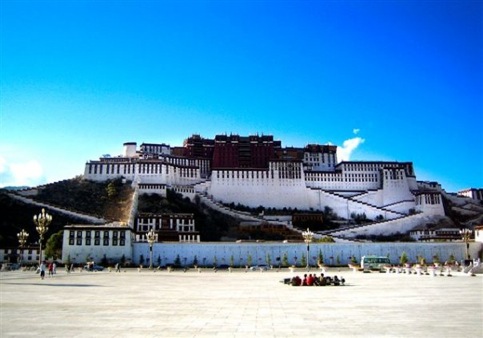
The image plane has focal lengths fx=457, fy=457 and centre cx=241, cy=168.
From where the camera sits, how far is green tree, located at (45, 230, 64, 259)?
61375 millimetres

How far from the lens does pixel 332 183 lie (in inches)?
4328

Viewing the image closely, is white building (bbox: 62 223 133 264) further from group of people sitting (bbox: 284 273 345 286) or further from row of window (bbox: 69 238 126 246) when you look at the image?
group of people sitting (bbox: 284 273 345 286)

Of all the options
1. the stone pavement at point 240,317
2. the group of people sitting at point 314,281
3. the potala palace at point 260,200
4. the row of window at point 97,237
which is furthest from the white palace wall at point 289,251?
the stone pavement at point 240,317

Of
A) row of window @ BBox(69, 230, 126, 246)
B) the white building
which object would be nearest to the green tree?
the white building

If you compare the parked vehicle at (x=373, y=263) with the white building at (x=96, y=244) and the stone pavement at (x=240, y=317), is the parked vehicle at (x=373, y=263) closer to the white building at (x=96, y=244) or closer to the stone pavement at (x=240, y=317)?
the white building at (x=96, y=244)

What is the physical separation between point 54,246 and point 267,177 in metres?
52.8

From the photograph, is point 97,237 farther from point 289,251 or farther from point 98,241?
point 289,251

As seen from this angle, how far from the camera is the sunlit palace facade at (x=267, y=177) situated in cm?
9825

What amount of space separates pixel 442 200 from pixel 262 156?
43.1 meters

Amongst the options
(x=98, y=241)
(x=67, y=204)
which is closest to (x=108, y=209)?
(x=67, y=204)

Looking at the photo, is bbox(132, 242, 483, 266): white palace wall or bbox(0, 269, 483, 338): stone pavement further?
bbox(132, 242, 483, 266): white palace wall

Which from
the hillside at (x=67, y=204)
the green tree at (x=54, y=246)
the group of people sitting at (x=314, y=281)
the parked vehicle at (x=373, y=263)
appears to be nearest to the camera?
the group of people sitting at (x=314, y=281)

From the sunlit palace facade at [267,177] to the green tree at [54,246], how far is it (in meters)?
31.2

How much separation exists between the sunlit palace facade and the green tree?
3119cm
